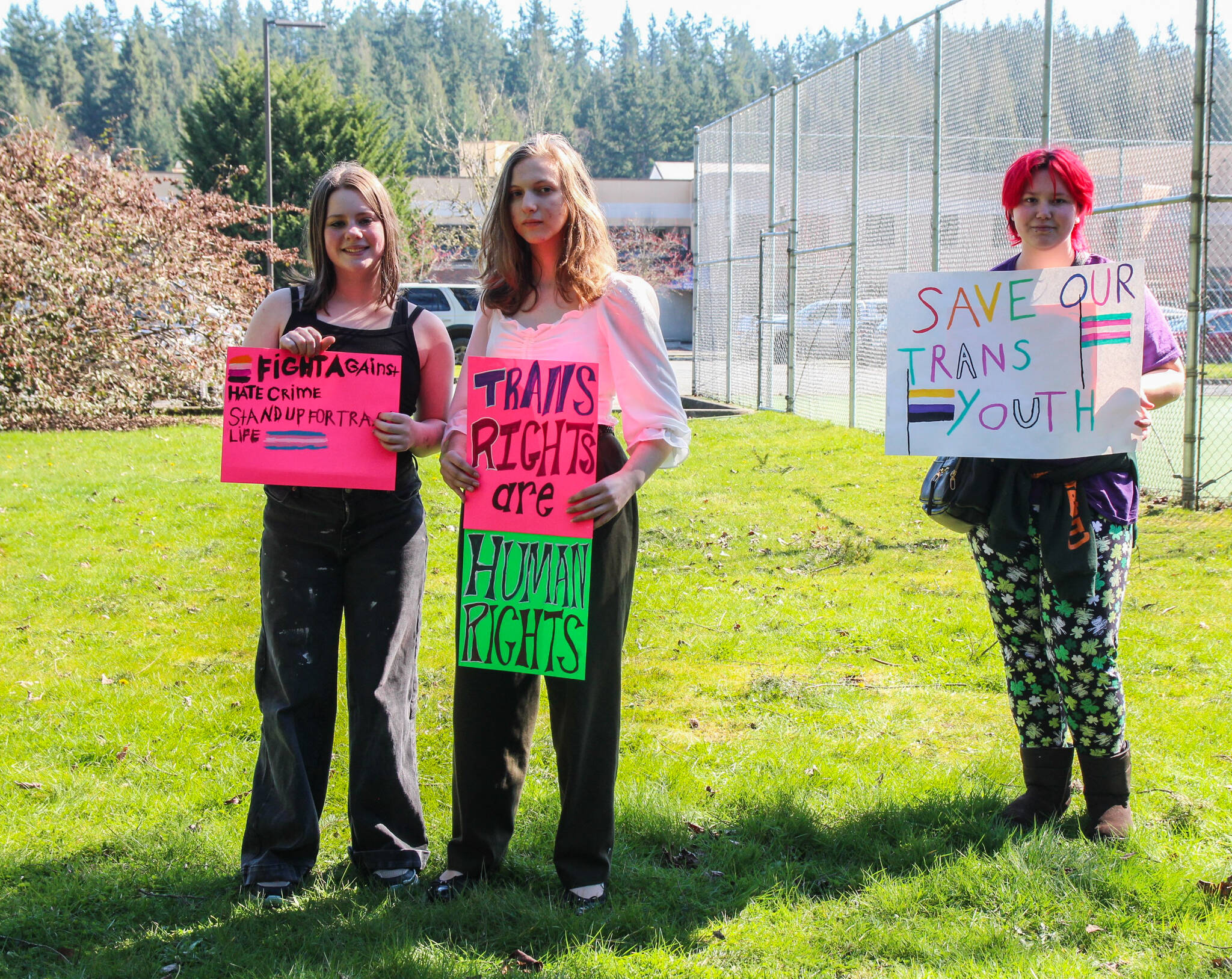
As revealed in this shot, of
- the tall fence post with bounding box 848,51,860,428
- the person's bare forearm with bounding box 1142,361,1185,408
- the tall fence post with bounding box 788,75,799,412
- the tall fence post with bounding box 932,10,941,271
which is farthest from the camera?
the tall fence post with bounding box 788,75,799,412

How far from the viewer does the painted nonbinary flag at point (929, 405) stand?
347cm

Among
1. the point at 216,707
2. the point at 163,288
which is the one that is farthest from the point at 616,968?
the point at 163,288

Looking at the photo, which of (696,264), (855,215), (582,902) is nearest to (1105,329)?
(582,902)

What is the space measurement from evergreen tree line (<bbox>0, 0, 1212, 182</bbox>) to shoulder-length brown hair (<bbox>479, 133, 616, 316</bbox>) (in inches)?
280

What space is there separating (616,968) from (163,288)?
14421mm

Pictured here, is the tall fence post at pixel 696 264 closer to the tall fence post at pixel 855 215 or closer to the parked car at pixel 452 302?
the tall fence post at pixel 855 215

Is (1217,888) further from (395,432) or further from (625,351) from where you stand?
(395,432)

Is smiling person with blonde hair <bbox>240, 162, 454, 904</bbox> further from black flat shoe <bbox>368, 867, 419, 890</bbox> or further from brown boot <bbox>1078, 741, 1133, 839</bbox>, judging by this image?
brown boot <bbox>1078, 741, 1133, 839</bbox>

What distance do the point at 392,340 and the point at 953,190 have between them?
9323 millimetres

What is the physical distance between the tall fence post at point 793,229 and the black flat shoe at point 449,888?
12708 mm

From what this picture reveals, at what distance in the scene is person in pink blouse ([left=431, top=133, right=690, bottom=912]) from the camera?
9.78 feet

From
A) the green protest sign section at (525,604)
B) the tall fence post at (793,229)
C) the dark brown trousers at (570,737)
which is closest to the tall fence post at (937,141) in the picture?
the tall fence post at (793,229)

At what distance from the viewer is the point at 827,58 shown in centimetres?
10462

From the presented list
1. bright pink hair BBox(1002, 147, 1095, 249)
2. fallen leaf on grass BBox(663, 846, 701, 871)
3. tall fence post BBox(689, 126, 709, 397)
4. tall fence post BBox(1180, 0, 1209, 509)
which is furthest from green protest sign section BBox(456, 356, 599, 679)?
tall fence post BBox(689, 126, 709, 397)
